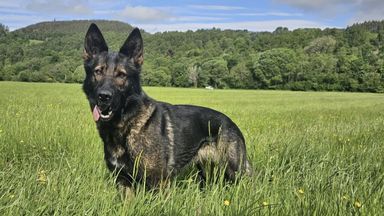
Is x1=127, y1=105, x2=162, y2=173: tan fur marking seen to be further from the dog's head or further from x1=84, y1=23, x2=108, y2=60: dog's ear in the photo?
x1=84, y1=23, x2=108, y2=60: dog's ear

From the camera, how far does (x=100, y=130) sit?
437 centimetres

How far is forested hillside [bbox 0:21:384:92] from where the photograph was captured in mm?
80188

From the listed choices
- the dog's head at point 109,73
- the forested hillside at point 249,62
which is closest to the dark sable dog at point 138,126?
the dog's head at point 109,73

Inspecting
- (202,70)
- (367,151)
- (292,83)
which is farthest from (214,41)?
(367,151)

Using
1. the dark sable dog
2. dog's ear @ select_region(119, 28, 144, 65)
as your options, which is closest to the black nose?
the dark sable dog

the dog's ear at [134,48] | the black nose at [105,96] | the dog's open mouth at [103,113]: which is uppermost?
the dog's ear at [134,48]

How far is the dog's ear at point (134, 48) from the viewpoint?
175 inches

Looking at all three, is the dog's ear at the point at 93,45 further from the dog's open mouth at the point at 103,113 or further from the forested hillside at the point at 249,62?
the forested hillside at the point at 249,62

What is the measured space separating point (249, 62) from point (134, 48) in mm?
98621

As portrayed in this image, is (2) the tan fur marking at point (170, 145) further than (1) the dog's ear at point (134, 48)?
No

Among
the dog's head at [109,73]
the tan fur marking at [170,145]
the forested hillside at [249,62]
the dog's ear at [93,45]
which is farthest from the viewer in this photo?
the forested hillside at [249,62]

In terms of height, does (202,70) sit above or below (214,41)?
below

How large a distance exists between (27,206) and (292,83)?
91.5 meters

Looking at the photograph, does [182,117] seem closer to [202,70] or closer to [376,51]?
[202,70]
